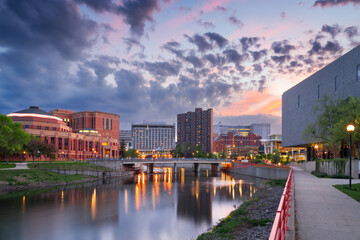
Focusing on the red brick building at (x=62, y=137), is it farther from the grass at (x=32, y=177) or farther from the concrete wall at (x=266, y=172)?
the concrete wall at (x=266, y=172)

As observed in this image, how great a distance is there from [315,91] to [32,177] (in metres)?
66.4

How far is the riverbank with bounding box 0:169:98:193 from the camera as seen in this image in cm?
4909

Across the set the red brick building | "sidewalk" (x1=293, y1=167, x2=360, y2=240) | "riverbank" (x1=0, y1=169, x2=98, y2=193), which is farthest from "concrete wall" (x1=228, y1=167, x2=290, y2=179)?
the red brick building

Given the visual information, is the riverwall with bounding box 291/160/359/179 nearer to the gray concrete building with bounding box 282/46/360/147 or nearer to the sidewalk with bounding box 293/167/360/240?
the gray concrete building with bounding box 282/46/360/147

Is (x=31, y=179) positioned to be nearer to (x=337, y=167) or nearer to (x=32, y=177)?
(x=32, y=177)

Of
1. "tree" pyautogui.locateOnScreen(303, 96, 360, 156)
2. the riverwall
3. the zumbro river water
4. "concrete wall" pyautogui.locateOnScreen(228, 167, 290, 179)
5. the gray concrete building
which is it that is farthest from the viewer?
"concrete wall" pyautogui.locateOnScreen(228, 167, 290, 179)

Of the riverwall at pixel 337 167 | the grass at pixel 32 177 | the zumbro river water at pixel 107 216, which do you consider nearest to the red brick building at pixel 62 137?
the grass at pixel 32 177

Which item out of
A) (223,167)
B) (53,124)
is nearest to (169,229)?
(53,124)

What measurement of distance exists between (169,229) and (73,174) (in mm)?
48746

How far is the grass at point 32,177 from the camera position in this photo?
50.8 m

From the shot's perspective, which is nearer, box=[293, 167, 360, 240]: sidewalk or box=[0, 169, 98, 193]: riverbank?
box=[293, 167, 360, 240]: sidewalk

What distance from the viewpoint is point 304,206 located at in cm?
1728

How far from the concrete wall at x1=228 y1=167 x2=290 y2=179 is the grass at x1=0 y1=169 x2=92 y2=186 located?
47.1 meters

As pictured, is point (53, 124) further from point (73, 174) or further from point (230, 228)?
point (230, 228)
